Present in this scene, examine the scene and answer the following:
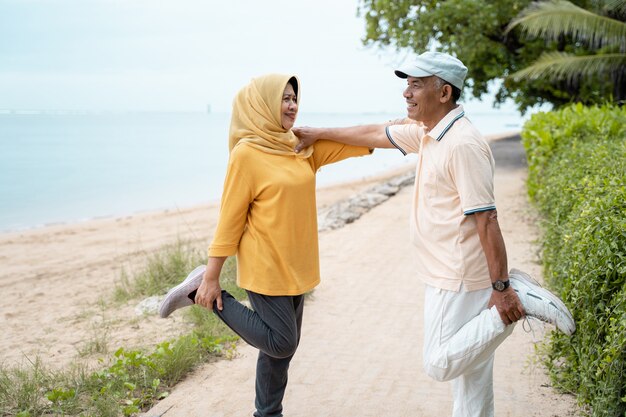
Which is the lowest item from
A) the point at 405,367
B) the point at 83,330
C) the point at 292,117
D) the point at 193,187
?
the point at 193,187

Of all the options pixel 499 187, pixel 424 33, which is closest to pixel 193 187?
pixel 424 33

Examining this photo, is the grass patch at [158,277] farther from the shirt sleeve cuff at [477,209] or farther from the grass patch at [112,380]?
the shirt sleeve cuff at [477,209]

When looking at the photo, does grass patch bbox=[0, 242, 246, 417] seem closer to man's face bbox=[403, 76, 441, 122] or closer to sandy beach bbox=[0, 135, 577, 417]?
sandy beach bbox=[0, 135, 577, 417]

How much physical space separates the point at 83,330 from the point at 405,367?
3.71m

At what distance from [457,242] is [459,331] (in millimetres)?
448

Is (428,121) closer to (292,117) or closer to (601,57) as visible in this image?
(292,117)

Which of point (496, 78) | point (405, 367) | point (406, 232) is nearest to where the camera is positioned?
point (405, 367)

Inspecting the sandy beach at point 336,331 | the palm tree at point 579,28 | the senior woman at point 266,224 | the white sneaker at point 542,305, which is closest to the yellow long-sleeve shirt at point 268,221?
the senior woman at point 266,224

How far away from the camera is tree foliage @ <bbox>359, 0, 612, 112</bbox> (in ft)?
65.2

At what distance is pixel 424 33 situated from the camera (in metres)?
20.7

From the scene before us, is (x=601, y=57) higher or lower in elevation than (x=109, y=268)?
higher

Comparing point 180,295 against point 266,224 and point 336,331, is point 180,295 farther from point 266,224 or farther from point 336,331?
point 336,331

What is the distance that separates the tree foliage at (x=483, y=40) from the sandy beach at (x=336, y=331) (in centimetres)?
856

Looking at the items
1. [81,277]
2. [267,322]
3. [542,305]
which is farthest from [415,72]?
[81,277]
